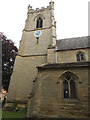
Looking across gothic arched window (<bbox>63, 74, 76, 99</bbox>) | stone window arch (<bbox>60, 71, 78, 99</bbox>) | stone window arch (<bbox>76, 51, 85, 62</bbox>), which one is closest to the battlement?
stone window arch (<bbox>76, 51, 85, 62</bbox>)

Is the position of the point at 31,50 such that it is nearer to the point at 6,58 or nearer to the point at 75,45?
the point at 6,58

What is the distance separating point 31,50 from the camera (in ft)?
51.3

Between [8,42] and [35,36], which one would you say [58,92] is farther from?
[8,42]

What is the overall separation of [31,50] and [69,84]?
10303mm

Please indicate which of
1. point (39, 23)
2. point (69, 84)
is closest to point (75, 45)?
point (69, 84)

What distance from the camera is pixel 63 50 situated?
1341 cm

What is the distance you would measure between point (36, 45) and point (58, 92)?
10883 millimetres

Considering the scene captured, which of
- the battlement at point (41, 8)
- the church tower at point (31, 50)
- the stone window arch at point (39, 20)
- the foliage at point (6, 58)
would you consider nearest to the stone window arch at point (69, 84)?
the church tower at point (31, 50)

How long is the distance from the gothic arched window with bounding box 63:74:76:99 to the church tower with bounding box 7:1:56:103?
647 centimetres

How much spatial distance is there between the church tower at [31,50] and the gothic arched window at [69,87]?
6474mm

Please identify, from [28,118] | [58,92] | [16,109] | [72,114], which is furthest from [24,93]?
[72,114]

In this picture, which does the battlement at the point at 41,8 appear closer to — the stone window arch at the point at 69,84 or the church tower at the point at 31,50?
the church tower at the point at 31,50

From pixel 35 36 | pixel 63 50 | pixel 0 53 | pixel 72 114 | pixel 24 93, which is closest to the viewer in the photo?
pixel 72 114

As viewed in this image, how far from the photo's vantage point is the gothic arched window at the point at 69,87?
699 cm
